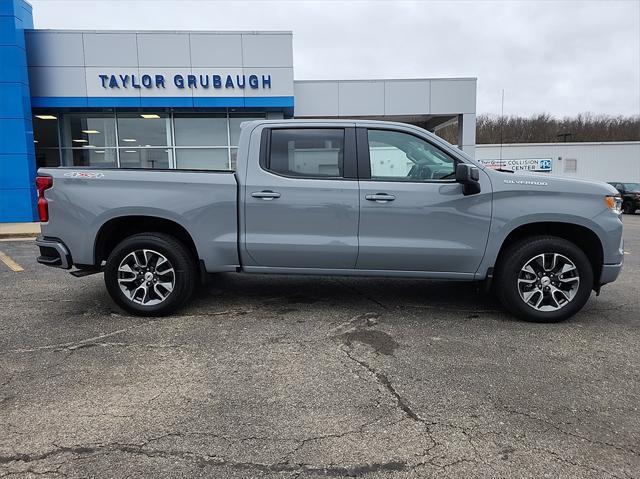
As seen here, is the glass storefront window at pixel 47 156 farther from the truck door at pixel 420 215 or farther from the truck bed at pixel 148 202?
the truck door at pixel 420 215

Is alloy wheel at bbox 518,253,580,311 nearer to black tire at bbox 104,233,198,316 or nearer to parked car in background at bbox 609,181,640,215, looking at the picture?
black tire at bbox 104,233,198,316

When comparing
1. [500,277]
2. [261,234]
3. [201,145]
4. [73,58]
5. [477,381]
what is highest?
[73,58]

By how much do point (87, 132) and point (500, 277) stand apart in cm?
1718

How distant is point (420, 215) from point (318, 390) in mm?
2127

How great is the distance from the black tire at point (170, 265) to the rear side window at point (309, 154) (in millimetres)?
1261

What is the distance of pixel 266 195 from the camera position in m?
4.97

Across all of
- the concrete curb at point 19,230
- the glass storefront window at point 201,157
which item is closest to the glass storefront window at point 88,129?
the glass storefront window at point 201,157

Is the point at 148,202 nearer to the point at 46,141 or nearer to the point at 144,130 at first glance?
the point at 144,130

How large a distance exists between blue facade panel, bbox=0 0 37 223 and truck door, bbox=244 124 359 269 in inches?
563

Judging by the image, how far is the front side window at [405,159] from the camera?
16.5 feet

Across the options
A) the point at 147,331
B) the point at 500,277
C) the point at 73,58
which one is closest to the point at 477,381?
the point at 500,277

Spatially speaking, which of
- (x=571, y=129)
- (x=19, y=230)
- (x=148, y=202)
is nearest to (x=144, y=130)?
(x=19, y=230)

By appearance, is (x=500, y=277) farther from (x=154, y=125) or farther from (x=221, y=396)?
(x=154, y=125)

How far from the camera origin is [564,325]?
16.4ft
